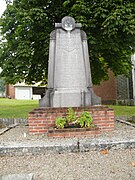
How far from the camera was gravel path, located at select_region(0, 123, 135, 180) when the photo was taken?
2891 millimetres

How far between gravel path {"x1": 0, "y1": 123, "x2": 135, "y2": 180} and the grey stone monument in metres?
2.14

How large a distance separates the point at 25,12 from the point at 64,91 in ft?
18.3

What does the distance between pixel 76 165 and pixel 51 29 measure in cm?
839

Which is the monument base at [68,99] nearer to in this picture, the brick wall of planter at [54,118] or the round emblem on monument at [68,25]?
the brick wall of planter at [54,118]

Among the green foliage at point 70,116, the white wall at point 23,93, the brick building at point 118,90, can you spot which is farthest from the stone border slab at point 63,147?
the white wall at point 23,93

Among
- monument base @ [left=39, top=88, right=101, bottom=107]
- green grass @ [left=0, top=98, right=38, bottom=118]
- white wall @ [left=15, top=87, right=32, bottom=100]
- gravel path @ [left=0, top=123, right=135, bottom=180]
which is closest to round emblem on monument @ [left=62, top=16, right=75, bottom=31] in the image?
monument base @ [left=39, top=88, right=101, bottom=107]

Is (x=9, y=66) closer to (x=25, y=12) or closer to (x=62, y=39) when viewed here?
(x=25, y=12)

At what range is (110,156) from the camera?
11.8ft

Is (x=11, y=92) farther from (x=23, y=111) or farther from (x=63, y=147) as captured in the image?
(x=63, y=147)

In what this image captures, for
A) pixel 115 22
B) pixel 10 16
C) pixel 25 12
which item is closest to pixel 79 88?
pixel 115 22

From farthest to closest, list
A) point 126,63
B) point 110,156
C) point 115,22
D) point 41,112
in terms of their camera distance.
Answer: point 126,63
point 115,22
point 41,112
point 110,156

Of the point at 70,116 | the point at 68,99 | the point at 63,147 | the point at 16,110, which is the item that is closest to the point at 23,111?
the point at 16,110

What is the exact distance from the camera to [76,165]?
3256mm

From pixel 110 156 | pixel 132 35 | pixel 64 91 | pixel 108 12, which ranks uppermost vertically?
pixel 108 12
